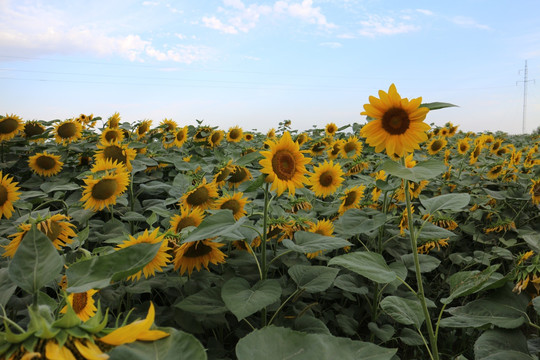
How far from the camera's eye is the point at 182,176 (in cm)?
232

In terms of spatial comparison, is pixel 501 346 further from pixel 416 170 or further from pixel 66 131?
pixel 66 131

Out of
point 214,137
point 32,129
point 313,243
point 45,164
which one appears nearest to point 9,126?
point 32,129

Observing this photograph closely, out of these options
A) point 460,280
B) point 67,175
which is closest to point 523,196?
point 460,280

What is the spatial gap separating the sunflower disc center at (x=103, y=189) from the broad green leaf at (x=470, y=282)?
171cm

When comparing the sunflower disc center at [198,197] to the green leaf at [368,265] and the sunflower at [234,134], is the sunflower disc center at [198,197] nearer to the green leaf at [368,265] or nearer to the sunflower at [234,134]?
the green leaf at [368,265]

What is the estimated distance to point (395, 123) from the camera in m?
1.47

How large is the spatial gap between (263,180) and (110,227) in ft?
3.27

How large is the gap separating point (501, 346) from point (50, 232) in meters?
1.60

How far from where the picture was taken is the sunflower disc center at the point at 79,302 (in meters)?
1.03

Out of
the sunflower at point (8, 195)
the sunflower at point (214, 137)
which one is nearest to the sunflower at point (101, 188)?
the sunflower at point (8, 195)

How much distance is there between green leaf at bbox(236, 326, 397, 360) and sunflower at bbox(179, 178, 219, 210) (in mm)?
1459

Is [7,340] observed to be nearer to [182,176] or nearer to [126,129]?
[182,176]

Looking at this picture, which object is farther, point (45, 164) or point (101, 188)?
point (45, 164)

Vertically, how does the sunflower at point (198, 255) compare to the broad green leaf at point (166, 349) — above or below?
below
